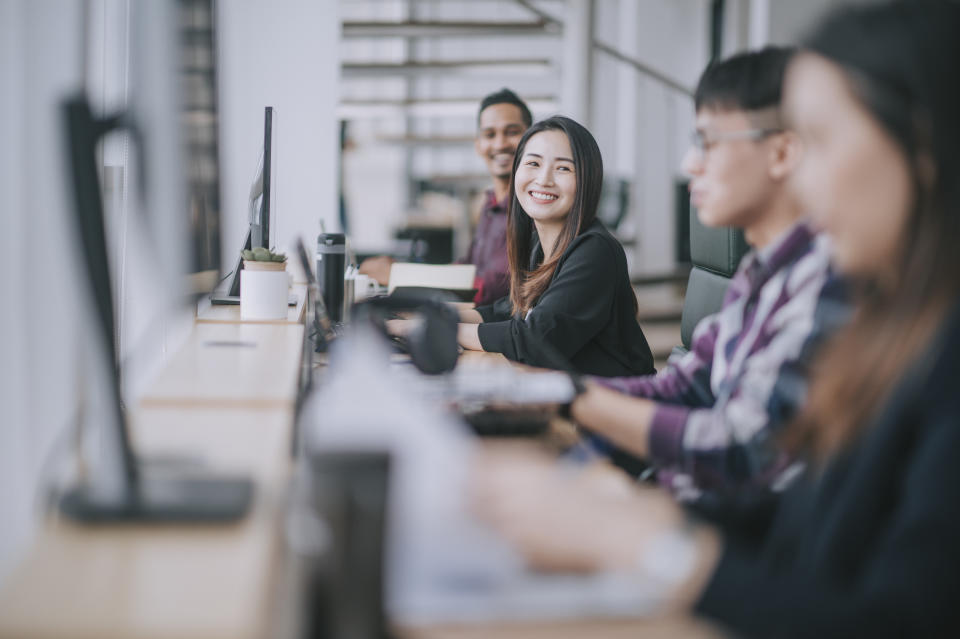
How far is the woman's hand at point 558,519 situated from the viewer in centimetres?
72

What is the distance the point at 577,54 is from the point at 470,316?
2661 mm

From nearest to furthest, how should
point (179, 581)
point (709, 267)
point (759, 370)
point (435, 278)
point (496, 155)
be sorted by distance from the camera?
point (179, 581), point (759, 370), point (709, 267), point (435, 278), point (496, 155)

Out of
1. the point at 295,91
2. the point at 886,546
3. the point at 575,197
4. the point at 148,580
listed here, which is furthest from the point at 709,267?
the point at 295,91

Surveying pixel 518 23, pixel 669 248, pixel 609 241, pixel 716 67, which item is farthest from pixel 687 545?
pixel 669 248

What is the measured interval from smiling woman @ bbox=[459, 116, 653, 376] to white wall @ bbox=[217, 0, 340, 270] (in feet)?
5.25

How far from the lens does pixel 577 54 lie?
15.9ft

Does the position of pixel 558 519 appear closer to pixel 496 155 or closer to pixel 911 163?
pixel 911 163

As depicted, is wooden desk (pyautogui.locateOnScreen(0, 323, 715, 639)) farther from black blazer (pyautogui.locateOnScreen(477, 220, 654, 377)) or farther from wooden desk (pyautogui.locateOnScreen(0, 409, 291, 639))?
black blazer (pyautogui.locateOnScreen(477, 220, 654, 377))

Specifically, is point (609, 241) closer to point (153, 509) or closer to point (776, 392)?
point (776, 392)

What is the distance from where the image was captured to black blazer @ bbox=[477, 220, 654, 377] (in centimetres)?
220

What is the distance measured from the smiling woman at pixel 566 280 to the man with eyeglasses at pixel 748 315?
0.70 metres

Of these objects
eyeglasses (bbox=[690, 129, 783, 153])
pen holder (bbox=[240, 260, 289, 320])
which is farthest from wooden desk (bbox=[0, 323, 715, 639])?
pen holder (bbox=[240, 260, 289, 320])

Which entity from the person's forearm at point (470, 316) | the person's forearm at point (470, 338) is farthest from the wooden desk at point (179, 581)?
the person's forearm at point (470, 316)

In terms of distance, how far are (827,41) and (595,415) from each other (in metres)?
0.68
